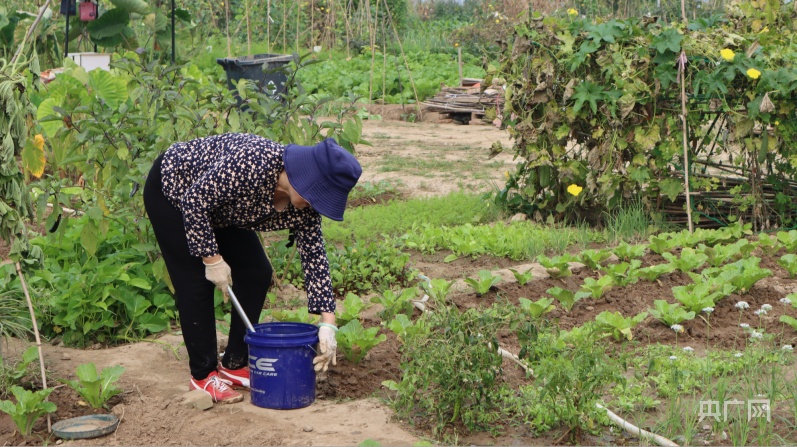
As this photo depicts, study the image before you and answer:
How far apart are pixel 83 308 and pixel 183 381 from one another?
0.83 metres

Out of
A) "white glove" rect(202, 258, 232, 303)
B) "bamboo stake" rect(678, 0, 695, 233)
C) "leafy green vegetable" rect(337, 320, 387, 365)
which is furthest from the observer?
"bamboo stake" rect(678, 0, 695, 233)

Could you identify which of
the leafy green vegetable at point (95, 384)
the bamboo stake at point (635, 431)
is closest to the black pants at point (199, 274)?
the leafy green vegetable at point (95, 384)

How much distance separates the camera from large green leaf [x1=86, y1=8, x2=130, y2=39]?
36.9ft

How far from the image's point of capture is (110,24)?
1131 centimetres

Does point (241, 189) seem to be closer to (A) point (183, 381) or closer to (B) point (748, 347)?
(A) point (183, 381)

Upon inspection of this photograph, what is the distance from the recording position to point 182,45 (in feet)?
44.4

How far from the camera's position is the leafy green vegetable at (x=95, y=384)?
3.62m

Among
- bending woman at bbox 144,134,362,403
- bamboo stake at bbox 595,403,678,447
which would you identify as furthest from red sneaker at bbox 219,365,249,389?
bamboo stake at bbox 595,403,678,447

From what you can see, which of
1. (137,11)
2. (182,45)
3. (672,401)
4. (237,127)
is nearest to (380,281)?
(237,127)

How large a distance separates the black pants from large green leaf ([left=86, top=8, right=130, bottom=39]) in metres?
8.22

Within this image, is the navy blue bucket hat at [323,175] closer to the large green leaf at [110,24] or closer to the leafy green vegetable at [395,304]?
the leafy green vegetable at [395,304]

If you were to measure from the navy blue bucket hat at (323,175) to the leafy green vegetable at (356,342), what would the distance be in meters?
0.86

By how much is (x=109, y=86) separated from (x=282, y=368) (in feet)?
13.3

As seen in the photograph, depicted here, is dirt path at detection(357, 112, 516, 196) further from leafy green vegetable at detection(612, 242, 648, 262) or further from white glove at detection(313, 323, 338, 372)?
white glove at detection(313, 323, 338, 372)
